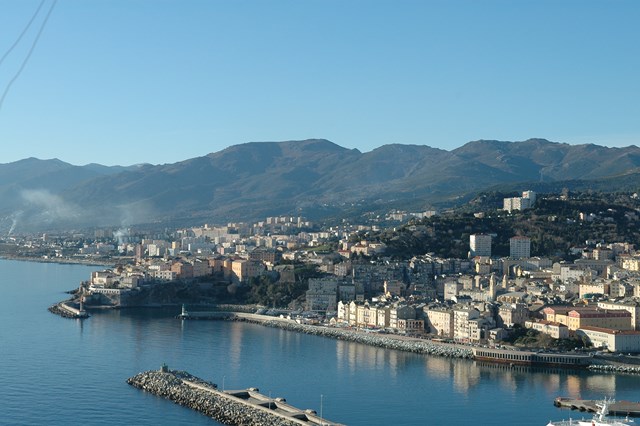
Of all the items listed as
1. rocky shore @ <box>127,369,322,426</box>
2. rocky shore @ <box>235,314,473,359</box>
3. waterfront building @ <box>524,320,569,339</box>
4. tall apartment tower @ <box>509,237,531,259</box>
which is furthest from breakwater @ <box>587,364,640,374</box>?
tall apartment tower @ <box>509,237,531,259</box>

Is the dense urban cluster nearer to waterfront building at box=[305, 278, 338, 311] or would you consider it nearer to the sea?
waterfront building at box=[305, 278, 338, 311]

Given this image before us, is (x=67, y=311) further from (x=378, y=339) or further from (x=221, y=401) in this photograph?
(x=221, y=401)

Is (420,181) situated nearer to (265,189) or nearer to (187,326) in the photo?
(265,189)

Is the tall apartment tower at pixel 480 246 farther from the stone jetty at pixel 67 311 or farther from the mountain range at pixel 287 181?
the mountain range at pixel 287 181

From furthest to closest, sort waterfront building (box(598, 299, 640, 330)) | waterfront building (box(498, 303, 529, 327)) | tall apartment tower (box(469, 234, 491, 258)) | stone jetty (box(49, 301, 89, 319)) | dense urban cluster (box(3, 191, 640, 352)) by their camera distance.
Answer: tall apartment tower (box(469, 234, 491, 258)) < stone jetty (box(49, 301, 89, 319)) < waterfront building (box(498, 303, 529, 327)) < dense urban cluster (box(3, 191, 640, 352)) < waterfront building (box(598, 299, 640, 330))

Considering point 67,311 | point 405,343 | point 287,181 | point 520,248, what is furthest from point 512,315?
point 287,181

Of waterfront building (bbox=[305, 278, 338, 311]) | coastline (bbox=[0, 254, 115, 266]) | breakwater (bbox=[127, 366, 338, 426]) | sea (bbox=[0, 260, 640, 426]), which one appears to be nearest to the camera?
breakwater (bbox=[127, 366, 338, 426])

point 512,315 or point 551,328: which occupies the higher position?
point 512,315

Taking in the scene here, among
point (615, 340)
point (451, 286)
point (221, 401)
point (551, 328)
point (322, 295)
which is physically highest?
point (451, 286)
